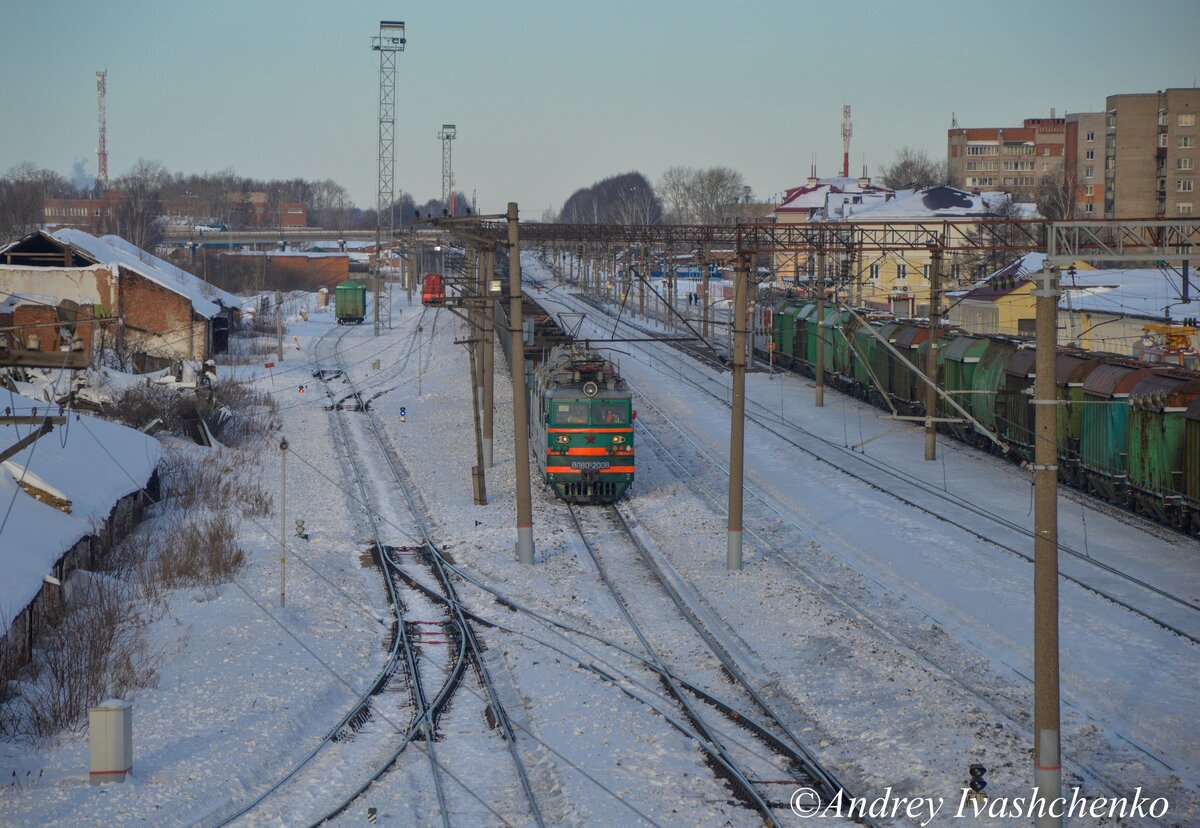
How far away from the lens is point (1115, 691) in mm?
15156

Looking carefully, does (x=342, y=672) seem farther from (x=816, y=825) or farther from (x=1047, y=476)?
(x=1047, y=476)

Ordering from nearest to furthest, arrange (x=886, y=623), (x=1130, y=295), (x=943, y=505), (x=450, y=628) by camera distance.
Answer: (x=886, y=623) → (x=450, y=628) → (x=943, y=505) → (x=1130, y=295)

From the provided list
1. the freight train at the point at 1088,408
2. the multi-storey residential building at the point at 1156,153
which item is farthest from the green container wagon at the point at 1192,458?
the multi-storey residential building at the point at 1156,153

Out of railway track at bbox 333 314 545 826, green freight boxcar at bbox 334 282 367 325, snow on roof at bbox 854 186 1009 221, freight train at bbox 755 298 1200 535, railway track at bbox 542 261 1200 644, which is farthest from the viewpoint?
green freight boxcar at bbox 334 282 367 325

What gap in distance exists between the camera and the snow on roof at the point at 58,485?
54.2 ft

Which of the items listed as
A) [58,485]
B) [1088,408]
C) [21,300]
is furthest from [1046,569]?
[21,300]

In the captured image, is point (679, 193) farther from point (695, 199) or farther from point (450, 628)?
point (450, 628)

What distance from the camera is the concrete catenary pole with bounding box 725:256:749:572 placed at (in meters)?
20.5

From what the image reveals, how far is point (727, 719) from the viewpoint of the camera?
1448 cm

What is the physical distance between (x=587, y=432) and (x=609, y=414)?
1.98 ft

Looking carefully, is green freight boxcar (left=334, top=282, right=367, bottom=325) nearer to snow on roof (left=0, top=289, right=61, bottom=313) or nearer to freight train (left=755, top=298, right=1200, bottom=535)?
snow on roof (left=0, top=289, right=61, bottom=313)

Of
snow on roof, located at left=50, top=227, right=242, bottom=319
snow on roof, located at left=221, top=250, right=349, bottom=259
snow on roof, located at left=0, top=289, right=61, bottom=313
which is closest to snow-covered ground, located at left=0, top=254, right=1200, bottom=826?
snow on roof, located at left=0, top=289, right=61, bottom=313

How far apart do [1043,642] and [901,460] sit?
21748 mm

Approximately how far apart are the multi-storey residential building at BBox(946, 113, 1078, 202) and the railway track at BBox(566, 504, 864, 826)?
13479 centimetres
